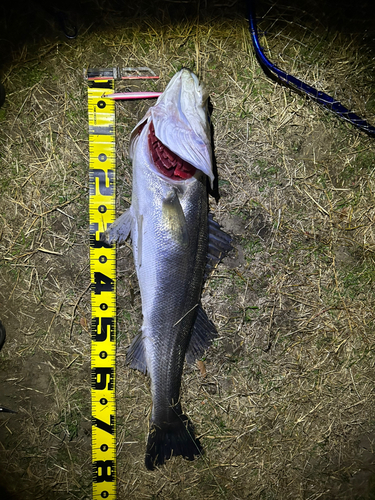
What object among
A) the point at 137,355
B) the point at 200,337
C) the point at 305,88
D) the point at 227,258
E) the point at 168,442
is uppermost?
the point at 305,88

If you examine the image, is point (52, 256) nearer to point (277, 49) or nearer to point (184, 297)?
point (184, 297)

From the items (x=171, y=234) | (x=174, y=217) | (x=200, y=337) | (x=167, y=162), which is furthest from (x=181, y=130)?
(x=200, y=337)

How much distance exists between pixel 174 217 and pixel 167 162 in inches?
16.6

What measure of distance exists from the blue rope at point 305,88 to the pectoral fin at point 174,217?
156cm

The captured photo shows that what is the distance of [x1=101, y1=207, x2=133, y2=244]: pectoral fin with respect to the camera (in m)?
2.56

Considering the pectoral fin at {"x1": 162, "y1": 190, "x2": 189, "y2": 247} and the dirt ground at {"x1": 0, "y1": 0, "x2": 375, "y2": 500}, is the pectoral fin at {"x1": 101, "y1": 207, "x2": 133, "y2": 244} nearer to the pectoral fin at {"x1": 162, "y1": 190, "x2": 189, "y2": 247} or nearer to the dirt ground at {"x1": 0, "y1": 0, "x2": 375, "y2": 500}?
the dirt ground at {"x1": 0, "y1": 0, "x2": 375, "y2": 500}

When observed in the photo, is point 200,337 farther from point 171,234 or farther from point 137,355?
point 171,234

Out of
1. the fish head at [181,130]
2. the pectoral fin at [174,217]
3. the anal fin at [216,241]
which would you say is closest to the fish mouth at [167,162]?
the fish head at [181,130]

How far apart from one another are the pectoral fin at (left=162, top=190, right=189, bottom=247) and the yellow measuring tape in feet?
2.25

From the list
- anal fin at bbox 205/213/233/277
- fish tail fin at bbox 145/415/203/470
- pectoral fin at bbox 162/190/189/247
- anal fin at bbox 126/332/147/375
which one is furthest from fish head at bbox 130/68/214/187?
fish tail fin at bbox 145/415/203/470

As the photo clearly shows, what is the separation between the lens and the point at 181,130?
7.16 ft

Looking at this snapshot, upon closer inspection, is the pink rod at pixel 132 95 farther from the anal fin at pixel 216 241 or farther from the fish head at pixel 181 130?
the anal fin at pixel 216 241

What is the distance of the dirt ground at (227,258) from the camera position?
2729mm

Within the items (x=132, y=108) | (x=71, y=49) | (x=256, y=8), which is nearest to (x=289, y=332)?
(x=132, y=108)
